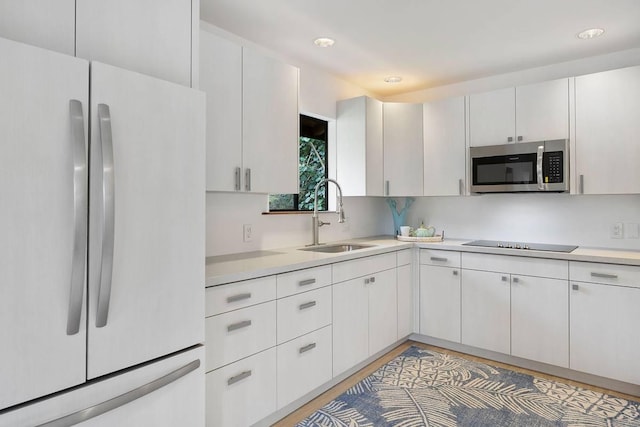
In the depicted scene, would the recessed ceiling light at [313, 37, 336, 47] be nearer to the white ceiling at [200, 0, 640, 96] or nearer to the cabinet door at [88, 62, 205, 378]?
the white ceiling at [200, 0, 640, 96]

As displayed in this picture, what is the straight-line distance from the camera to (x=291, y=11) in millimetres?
2348

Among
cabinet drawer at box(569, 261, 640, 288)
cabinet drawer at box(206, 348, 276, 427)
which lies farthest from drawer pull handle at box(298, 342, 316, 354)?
cabinet drawer at box(569, 261, 640, 288)

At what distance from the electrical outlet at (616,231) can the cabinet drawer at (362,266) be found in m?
1.69

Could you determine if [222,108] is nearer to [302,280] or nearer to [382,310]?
[302,280]

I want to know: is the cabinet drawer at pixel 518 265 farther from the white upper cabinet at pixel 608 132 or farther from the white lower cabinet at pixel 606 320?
the white upper cabinet at pixel 608 132

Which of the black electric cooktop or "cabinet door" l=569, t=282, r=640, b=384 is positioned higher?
the black electric cooktop

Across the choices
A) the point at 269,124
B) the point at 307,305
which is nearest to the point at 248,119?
the point at 269,124

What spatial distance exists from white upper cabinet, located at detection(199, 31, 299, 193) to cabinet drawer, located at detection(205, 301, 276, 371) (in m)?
0.71

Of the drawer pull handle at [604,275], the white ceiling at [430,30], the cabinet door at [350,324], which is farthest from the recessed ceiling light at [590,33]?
the cabinet door at [350,324]

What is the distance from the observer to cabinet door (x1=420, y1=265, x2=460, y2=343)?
126 inches

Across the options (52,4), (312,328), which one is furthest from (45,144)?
(312,328)

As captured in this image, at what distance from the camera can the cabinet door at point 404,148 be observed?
3.64 metres

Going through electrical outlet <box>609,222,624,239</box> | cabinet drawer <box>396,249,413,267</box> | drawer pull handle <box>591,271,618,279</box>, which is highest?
electrical outlet <box>609,222,624,239</box>

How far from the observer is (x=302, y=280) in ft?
7.48
